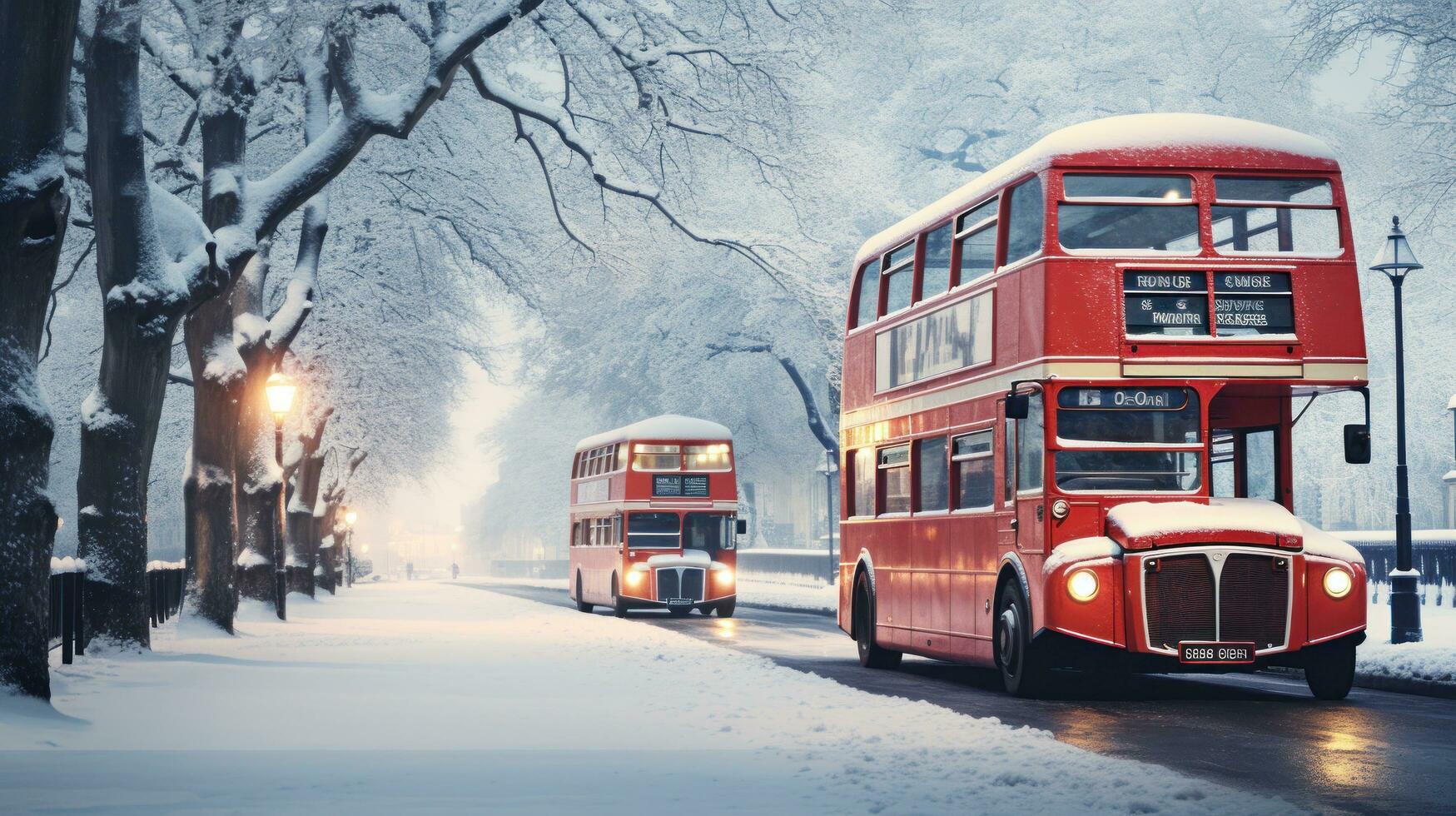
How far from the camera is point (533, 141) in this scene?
2661 centimetres

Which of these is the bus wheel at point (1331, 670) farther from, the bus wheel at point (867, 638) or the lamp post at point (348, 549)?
the lamp post at point (348, 549)

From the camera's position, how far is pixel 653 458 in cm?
3541

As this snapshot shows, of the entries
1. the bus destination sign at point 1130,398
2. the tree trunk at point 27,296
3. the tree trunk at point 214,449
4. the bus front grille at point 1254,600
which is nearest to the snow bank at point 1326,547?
the bus front grille at point 1254,600

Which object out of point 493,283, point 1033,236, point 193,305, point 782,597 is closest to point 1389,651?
point 1033,236

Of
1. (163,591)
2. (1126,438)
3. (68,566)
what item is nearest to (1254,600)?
(1126,438)

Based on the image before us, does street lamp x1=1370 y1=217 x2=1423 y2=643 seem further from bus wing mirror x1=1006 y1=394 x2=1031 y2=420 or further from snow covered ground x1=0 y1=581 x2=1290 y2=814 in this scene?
snow covered ground x1=0 y1=581 x2=1290 y2=814

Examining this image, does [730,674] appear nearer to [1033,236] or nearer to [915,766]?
[1033,236]

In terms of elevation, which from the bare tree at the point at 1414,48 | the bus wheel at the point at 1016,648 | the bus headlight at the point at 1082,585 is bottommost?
the bus wheel at the point at 1016,648

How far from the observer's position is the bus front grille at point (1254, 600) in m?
14.2

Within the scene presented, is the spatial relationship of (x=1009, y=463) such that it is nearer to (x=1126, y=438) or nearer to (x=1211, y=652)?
(x=1126, y=438)

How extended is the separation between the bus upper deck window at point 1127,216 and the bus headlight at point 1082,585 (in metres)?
2.65

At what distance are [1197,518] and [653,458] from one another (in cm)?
2171

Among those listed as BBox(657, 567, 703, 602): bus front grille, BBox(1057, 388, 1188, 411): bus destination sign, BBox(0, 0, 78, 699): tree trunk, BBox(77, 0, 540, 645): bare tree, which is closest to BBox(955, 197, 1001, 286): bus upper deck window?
BBox(1057, 388, 1188, 411): bus destination sign

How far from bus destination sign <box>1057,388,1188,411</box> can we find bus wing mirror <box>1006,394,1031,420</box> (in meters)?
0.29
